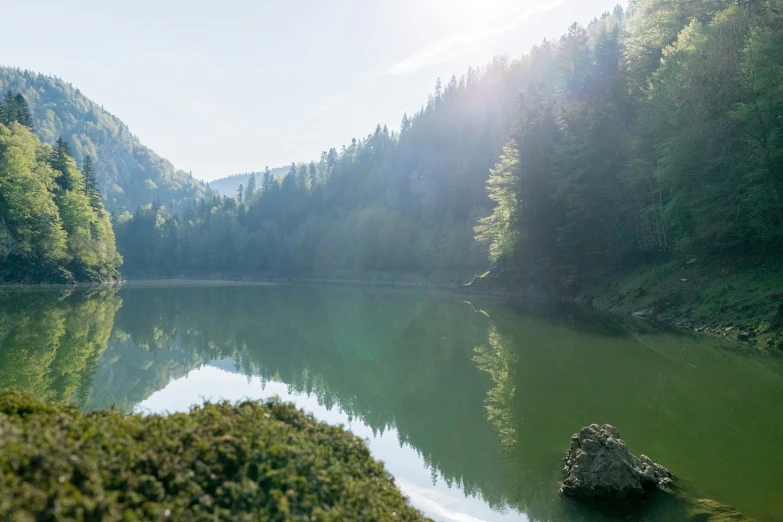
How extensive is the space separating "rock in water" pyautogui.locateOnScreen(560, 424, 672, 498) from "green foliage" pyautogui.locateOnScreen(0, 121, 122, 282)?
60.9 m

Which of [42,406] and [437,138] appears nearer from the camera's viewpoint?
[42,406]

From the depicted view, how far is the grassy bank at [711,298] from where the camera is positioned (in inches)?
865

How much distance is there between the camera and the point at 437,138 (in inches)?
4692

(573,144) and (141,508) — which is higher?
(573,144)

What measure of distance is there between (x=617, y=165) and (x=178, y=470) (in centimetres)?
4619

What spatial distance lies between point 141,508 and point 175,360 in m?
18.8

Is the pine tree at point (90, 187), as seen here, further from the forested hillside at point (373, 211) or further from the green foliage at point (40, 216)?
the forested hillside at point (373, 211)

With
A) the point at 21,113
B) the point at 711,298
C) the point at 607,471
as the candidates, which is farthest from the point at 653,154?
the point at 21,113

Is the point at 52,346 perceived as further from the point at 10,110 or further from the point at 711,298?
the point at 10,110

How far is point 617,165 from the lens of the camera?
43.6 meters

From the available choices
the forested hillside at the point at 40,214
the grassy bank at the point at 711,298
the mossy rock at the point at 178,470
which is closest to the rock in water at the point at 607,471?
the mossy rock at the point at 178,470

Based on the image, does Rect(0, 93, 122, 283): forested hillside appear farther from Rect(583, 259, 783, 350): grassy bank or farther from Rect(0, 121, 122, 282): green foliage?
Rect(583, 259, 783, 350): grassy bank

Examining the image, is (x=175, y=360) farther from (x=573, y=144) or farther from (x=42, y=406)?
(x=573, y=144)

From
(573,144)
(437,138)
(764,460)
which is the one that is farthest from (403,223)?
(764,460)
